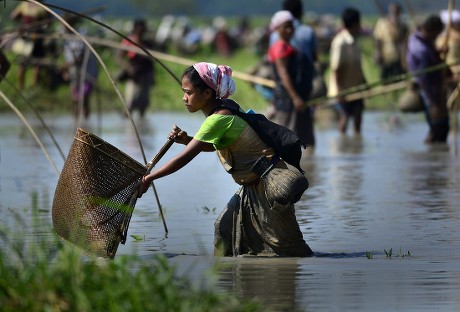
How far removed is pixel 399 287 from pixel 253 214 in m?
1.40

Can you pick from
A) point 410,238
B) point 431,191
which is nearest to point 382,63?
point 431,191

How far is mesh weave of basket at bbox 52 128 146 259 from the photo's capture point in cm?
791

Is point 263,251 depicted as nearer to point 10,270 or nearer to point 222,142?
point 222,142

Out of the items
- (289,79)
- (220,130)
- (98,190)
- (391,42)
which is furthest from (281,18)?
(391,42)

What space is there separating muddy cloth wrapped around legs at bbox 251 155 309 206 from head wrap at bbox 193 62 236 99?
0.41 m

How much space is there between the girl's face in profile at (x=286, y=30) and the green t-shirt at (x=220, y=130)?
6847mm

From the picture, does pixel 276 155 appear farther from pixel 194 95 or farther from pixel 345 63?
pixel 345 63

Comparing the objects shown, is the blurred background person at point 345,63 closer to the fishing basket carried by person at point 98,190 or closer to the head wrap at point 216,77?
the head wrap at point 216,77

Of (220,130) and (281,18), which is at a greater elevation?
(281,18)

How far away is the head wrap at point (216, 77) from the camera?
7.92m

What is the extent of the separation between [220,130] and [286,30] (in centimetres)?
702

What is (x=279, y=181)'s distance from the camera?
7906 mm

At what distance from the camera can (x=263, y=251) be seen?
8.19 m

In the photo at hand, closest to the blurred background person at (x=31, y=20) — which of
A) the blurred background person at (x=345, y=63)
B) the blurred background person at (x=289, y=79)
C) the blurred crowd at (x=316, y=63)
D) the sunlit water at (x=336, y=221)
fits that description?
the blurred crowd at (x=316, y=63)
